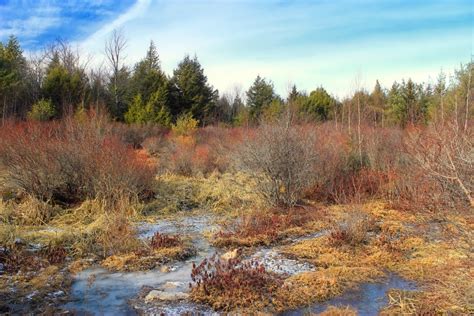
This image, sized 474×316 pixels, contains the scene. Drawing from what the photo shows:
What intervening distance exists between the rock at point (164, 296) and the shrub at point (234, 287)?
146 mm

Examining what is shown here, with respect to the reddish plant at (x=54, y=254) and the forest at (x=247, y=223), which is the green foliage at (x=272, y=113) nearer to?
Result: the forest at (x=247, y=223)

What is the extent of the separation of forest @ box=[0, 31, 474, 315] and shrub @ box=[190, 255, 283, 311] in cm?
2

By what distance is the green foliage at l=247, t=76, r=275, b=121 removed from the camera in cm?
4203

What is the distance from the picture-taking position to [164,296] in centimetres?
571

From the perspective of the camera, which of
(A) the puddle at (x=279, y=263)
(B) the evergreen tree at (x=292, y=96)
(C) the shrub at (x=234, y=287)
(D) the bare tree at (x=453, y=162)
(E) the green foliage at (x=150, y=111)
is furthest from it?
(E) the green foliage at (x=150, y=111)

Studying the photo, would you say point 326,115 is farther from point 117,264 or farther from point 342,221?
point 117,264

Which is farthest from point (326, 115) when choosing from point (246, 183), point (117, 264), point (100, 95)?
point (117, 264)

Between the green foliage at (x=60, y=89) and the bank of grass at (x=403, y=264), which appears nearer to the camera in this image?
the bank of grass at (x=403, y=264)

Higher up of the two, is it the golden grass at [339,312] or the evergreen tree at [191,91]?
the evergreen tree at [191,91]

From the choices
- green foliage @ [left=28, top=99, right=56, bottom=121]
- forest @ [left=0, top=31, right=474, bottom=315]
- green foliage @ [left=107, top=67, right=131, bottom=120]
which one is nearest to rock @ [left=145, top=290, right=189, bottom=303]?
forest @ [left=0, top=31, right=474, bottom=315]

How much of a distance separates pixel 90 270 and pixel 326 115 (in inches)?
1415

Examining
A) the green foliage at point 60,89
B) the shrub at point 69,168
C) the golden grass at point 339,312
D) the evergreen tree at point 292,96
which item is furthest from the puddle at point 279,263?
the green foliage at point 60,89

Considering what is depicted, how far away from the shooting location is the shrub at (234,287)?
18.1 feet

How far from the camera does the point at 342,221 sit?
29.1 feet
